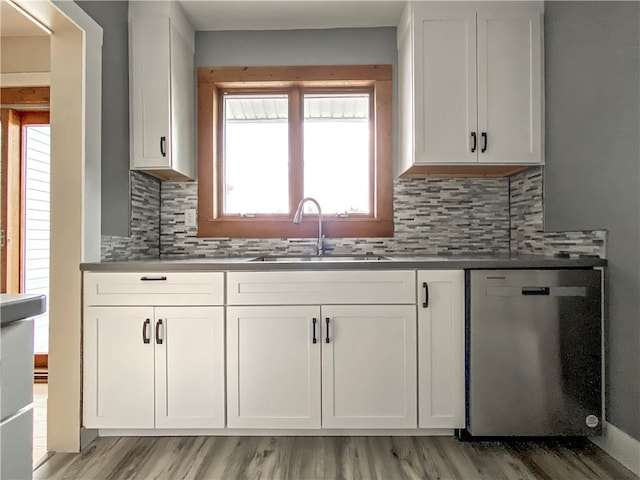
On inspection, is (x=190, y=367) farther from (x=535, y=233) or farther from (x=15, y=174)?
(x=15, y=174)

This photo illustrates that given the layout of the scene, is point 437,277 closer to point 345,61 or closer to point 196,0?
point 345,61

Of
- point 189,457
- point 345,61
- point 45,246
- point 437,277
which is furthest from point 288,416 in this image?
point 45,246

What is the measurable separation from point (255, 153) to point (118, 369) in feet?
5.14

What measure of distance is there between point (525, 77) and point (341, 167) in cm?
118

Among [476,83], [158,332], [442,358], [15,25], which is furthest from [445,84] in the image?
[15,25]

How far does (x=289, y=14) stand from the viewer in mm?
2592

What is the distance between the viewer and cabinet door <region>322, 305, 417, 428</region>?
2047 millimetres

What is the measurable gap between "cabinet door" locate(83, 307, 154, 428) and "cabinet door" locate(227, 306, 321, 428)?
1.29 feet

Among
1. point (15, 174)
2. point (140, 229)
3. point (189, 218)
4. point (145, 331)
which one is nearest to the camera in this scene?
point (145, 331)

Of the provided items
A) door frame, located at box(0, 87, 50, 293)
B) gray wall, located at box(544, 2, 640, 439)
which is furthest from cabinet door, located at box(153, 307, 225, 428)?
door frame, located at box(0, 87, 50, 293)

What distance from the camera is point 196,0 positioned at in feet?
8.05

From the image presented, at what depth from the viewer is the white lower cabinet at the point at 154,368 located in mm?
2049

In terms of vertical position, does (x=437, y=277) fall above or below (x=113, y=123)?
below

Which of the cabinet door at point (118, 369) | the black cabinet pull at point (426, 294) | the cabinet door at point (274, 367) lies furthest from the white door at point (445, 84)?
the cabinet door at point (118, 369)
